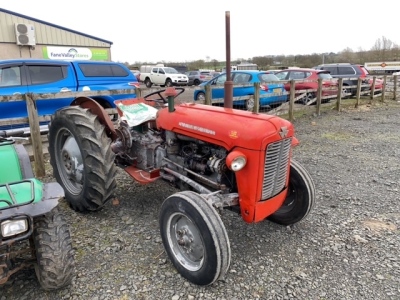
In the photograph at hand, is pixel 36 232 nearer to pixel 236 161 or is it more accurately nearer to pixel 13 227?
pixel 13 227

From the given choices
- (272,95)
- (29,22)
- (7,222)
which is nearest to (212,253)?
(7,222)

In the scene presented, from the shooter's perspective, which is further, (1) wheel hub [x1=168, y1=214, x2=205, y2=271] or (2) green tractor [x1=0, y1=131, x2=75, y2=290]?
(1) wheel hub [x1=168, y1=214, x2=205, y2=271]

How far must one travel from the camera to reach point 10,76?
6.16 m

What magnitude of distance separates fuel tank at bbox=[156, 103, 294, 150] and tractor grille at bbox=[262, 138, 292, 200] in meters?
0.08

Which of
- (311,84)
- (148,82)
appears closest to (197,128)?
(311,84)

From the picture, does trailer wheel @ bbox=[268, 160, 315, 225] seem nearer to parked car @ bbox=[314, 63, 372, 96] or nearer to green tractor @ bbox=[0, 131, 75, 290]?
green tractor @ bbox=[0, 131, 75, 290]

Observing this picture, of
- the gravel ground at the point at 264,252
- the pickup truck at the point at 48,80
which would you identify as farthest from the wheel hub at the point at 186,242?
the pickup truck at the point at 48,80

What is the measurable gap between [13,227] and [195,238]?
1.21 meters

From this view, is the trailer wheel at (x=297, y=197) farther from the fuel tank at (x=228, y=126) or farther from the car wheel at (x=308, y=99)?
the car wheel at (x=308, y=99)

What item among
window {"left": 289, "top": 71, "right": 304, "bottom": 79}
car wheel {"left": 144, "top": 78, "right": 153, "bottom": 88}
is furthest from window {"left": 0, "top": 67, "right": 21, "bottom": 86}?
car wheel {"left": 144, "top": 78, "right": 153, "bottom": 88}

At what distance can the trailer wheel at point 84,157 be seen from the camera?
10.3 feet

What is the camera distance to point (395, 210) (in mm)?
3633

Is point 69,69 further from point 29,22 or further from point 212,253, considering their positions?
point 29,22

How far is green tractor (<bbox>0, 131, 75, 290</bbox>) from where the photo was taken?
183cm
